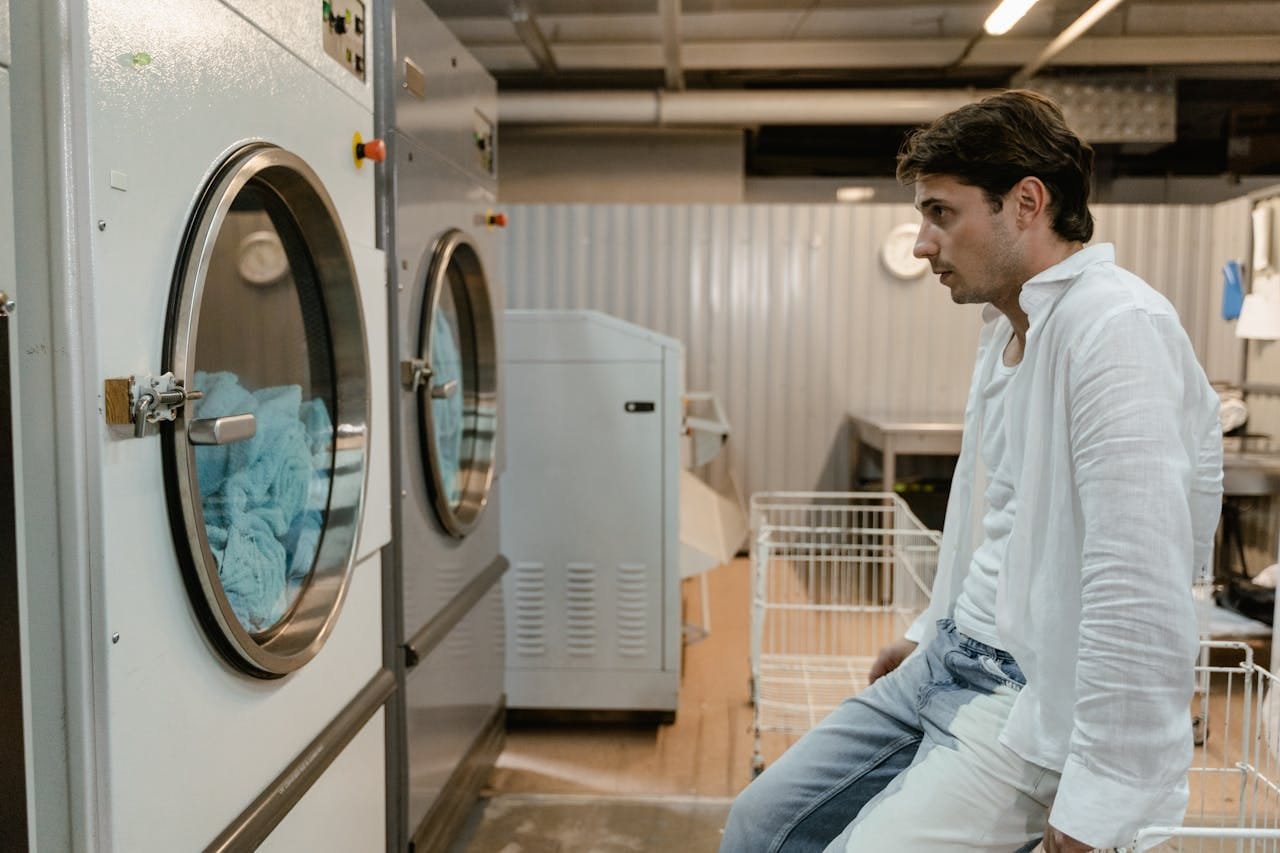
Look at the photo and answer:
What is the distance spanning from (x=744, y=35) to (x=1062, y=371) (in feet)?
16.0

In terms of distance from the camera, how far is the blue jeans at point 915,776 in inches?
53.2

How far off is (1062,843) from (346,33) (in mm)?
1770

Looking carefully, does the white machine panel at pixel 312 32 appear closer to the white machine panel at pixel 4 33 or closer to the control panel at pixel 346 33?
the control panel at pixel 346 33

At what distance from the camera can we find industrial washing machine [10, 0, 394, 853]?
1140 millimetres

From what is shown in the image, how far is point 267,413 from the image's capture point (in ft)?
5.71

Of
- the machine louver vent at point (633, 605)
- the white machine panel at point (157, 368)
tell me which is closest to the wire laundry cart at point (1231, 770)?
the white machine panel at point (157, 368)

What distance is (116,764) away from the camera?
119 cm

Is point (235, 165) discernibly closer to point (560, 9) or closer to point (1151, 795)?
point (1151, 795)

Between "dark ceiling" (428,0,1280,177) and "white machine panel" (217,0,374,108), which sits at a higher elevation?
"dark ceiling" (428,0,1280,177)

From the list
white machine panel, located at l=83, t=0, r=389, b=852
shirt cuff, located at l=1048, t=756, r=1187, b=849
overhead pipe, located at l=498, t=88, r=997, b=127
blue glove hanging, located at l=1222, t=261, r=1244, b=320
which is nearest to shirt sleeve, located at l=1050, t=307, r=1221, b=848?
shirt cuff, located at l=1048, t=756, r=1187, b=849

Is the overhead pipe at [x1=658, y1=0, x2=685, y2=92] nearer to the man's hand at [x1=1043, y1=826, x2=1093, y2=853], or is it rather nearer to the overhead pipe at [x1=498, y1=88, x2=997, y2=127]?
the overhead pipe at [x1=498, y1=88, x2=997, y2=127]

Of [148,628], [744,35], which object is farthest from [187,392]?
[744,35]

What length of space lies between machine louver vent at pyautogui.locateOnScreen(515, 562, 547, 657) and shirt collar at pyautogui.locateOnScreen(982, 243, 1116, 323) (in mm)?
2321

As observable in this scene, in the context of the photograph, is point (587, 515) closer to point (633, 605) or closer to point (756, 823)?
point (633, 605)
